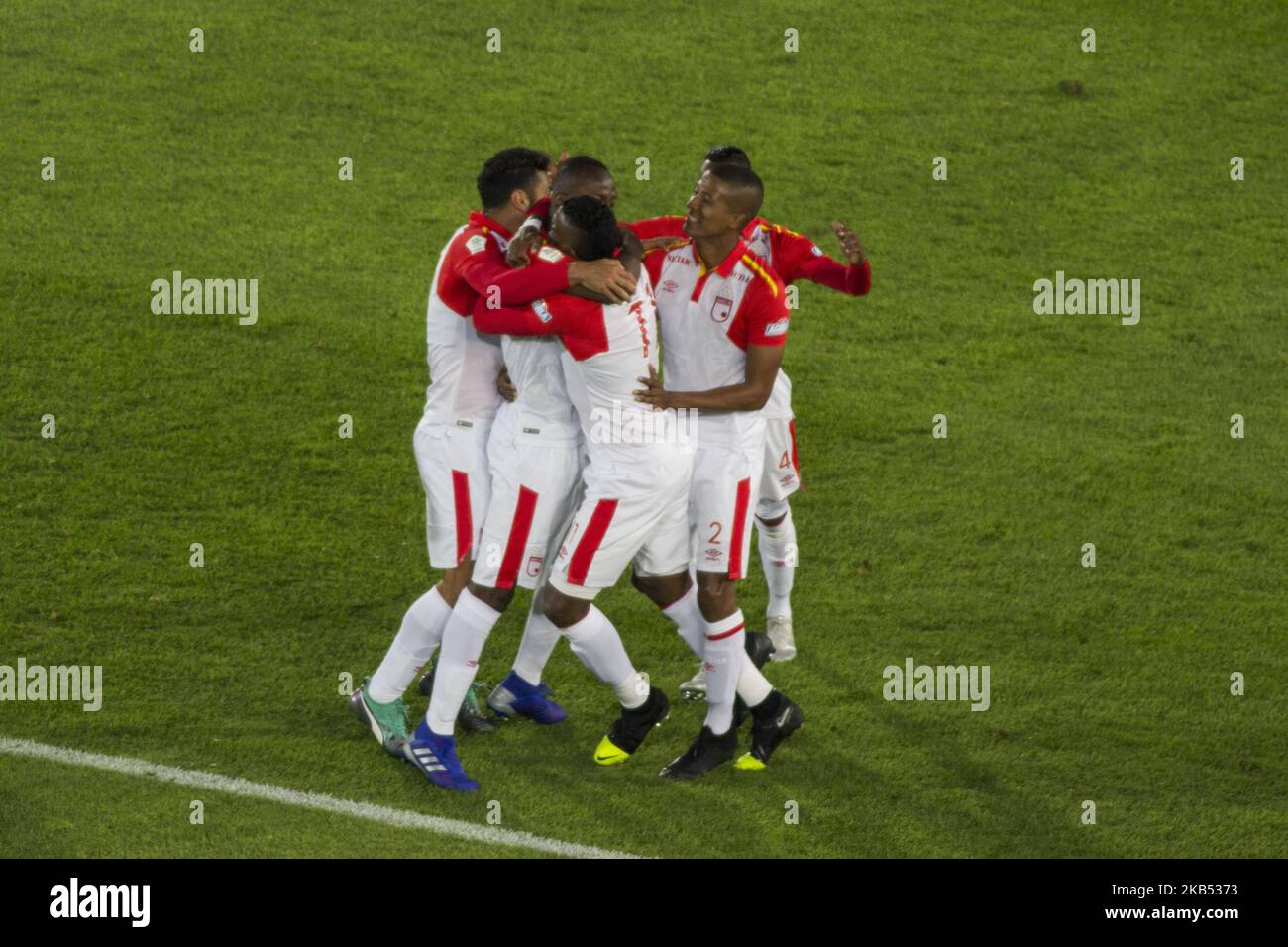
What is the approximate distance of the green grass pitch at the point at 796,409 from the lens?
22.8ft

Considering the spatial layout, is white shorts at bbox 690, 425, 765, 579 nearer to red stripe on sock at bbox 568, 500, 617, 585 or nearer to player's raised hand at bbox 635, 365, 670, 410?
player's raised hand at bbox 635, 365, 670, 410

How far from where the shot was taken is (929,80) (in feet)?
50.6

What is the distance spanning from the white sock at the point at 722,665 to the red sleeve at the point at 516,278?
154cm

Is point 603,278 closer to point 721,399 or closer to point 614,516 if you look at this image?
point 721,399

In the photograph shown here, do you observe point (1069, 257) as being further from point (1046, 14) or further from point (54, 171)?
point (54, 171)

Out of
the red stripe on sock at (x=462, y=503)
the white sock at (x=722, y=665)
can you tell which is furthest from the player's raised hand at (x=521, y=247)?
the white sock at (x=722, y=665)

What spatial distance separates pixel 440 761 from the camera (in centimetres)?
679

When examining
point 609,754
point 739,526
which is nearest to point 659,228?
point 739,526

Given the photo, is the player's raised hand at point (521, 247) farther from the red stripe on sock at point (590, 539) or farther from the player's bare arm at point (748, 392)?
the red stripe on sock at point (590, 539)

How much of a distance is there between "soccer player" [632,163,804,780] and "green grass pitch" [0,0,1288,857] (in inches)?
11.1

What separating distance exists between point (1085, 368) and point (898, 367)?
1.25 m

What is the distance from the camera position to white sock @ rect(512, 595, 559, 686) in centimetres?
734

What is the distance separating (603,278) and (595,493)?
84cm
